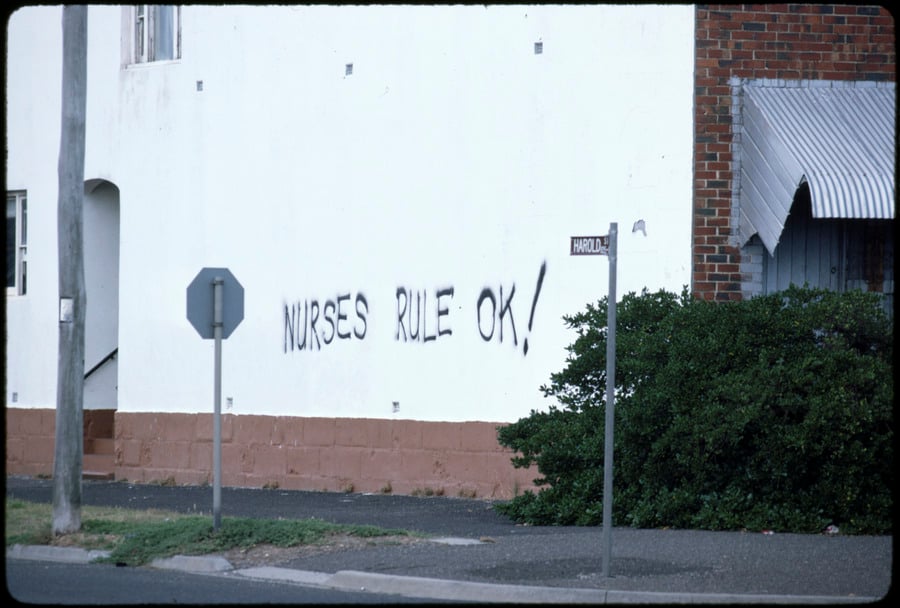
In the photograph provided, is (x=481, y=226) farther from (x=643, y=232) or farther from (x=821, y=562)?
(x=821, y=562)

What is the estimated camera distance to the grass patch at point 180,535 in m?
13.0

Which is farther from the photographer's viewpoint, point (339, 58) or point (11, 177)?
point (11, 177)

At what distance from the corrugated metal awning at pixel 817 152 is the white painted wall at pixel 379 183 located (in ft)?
2.47

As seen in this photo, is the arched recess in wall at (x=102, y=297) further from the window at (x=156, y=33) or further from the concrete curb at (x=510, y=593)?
the concrete curb at (x=510, y=593)

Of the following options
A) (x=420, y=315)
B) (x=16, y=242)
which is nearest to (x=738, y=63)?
(x=420, y=315)

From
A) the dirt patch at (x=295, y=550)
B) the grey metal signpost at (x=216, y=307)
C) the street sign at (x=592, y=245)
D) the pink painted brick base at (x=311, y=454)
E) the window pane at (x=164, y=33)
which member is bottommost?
the dirt patch at (x=295, y=550)

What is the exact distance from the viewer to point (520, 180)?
17.6 metres

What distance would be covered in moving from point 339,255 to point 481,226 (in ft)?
7.56

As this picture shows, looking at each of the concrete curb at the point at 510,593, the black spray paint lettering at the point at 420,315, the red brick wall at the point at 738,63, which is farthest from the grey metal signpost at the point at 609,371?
the black spray paint lettering at the point at 420,315

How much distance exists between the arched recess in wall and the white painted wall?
1.90ft

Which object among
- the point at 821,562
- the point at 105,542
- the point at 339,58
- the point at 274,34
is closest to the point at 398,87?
the point at 339,58

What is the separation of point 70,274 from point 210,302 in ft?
5.10

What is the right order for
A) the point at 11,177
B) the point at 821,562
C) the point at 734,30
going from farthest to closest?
the point at 11,177 < the point at 734,30 < the point at 821,562

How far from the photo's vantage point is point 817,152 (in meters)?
15.4
